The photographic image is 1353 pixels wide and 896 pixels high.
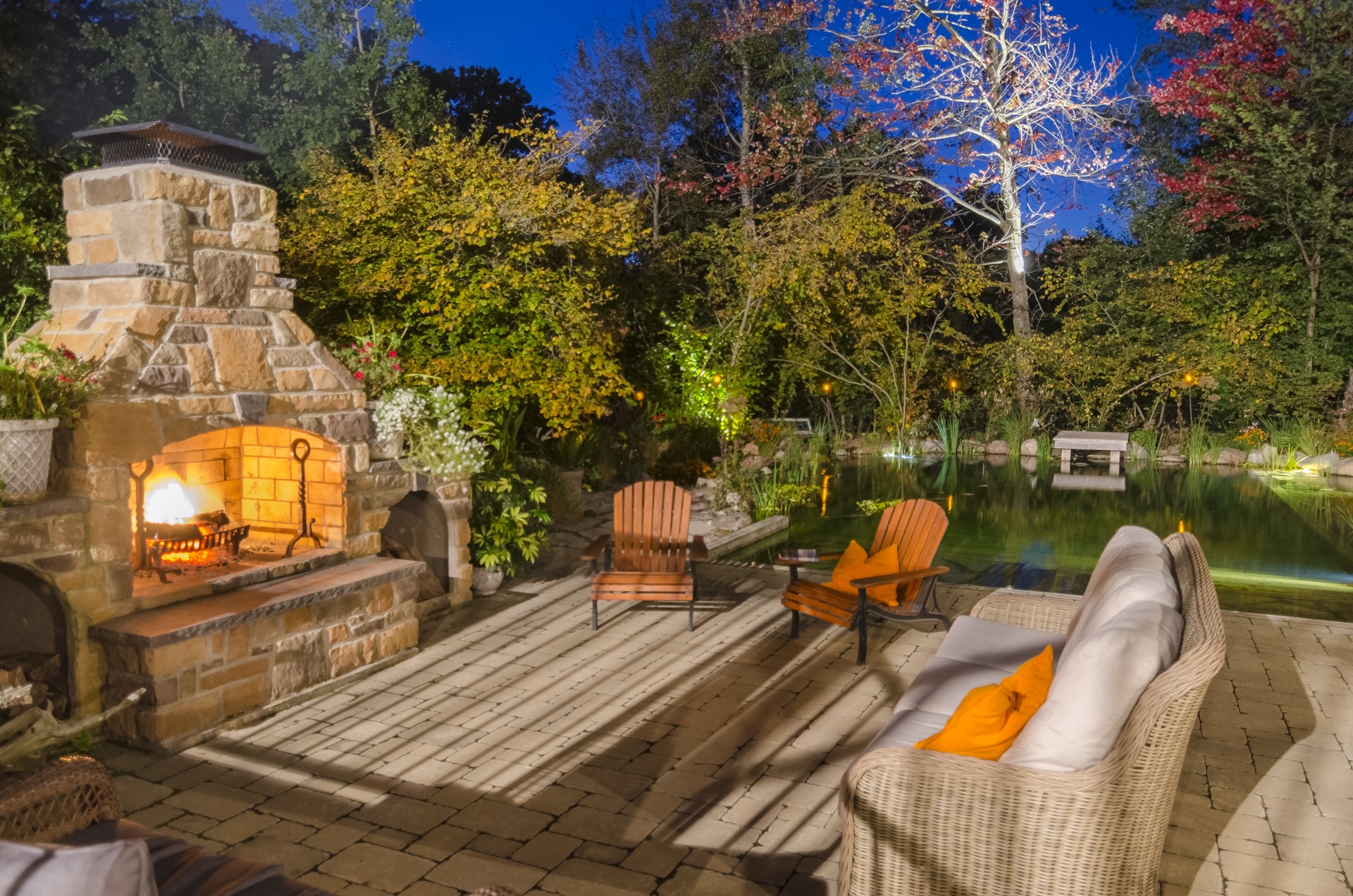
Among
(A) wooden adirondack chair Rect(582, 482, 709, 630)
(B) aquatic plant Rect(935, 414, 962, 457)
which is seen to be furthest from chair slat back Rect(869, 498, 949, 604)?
(B) aquatic plant Rect(935, 414, 962, 457)

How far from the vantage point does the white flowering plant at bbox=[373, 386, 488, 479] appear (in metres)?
5.61

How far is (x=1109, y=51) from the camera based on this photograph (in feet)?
49.8

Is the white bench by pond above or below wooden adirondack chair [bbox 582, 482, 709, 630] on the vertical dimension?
above

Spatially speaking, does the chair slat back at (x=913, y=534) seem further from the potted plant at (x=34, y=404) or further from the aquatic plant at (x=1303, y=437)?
the aquatic plant at (x=1303, y=437)

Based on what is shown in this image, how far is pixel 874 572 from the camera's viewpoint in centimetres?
540

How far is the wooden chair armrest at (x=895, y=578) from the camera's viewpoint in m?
4.95

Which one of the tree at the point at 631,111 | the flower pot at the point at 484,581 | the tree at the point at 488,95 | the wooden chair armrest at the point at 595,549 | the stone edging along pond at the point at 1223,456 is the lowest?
the flower pot at the point at 484,581

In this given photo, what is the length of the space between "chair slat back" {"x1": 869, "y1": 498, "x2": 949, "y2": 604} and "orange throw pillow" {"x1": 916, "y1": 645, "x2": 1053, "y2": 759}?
2116mm

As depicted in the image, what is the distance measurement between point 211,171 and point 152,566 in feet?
6.03

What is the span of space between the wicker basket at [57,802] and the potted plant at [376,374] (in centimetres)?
311

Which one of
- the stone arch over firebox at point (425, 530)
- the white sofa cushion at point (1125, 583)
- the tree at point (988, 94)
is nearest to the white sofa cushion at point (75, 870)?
the white sofa cushion at point (1125, 583)

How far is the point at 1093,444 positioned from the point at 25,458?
13223 mm

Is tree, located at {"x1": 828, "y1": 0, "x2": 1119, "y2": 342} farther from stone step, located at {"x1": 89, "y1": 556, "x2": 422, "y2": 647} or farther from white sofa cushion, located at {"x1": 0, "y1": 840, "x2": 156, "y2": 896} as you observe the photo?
white sofa cushion, located at {"x1": 0, "y1": 840, "x2": 156, "y2": 896}

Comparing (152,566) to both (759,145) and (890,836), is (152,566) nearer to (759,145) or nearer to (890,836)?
(890,836)
